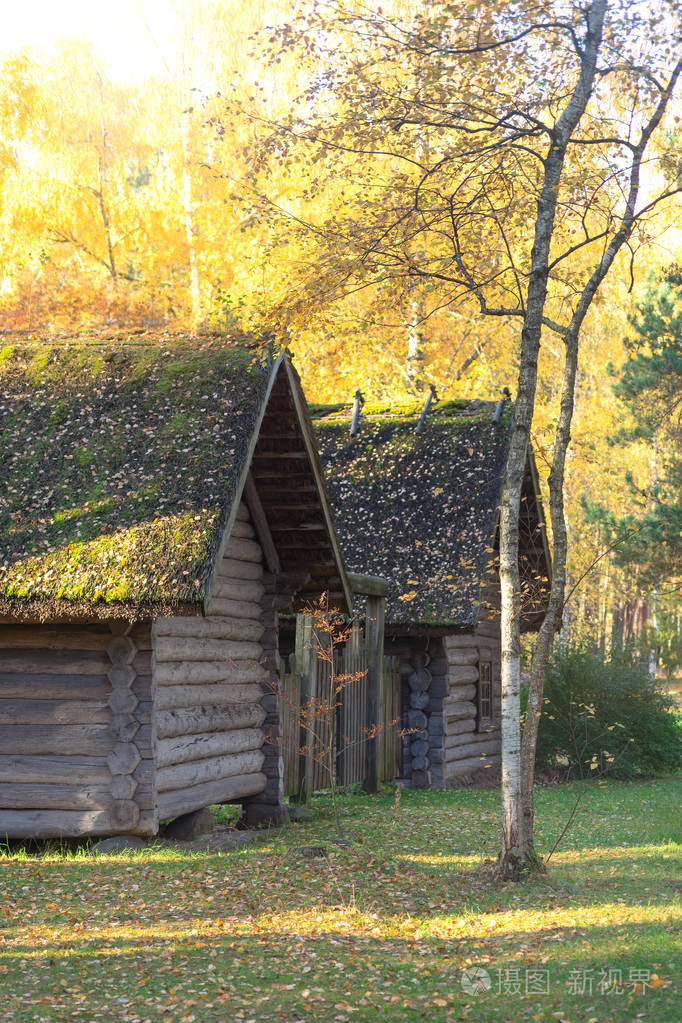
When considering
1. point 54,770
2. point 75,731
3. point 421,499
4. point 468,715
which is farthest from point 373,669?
point 54,770

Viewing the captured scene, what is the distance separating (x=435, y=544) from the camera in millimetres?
18906

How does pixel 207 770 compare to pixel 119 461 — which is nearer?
pixel 119 461

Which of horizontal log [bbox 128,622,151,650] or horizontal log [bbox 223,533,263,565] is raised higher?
horizontal log [bbox 223,533,263,565]

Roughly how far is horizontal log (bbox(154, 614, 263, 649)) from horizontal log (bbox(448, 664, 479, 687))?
20.2 ft

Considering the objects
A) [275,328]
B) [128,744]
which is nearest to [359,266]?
[275,328]

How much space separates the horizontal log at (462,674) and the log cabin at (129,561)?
6813mm

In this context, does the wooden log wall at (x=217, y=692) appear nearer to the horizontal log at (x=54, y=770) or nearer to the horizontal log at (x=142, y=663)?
the horizontal log at (x=142, y=663)

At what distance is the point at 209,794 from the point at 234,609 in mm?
2332

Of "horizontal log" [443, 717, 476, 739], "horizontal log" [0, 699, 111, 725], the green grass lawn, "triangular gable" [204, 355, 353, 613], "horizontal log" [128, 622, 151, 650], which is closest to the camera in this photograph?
the green grass lawn

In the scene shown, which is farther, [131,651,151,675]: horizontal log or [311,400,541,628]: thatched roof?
[311,400,541,628]: thatched roof

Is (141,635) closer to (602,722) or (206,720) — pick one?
(206,720)

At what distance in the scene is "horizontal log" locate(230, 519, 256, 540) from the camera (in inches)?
537

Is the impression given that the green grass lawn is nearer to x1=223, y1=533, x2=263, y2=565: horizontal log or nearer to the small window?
x1=223, y1=533, x2=263, y2=565: horizontal log

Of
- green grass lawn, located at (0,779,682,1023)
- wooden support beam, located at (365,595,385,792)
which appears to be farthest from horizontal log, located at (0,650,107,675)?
wooden support beam, located at (365,595,385,792)
